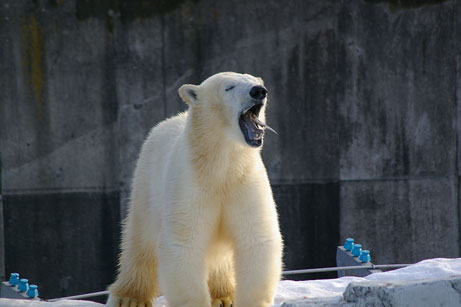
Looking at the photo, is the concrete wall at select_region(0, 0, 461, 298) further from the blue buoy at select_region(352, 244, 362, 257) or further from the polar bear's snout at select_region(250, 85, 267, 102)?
the polar bear's snout at select_region(250, 85, 267, 102)

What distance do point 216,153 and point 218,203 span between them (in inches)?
9.6

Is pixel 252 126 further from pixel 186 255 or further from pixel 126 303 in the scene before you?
pixel 126 303

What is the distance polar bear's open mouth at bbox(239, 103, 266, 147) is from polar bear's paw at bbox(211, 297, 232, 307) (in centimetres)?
97

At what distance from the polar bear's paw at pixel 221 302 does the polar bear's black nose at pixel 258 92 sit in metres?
1.16

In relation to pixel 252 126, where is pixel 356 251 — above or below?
below

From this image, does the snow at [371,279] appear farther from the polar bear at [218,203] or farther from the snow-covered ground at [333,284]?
the polar bear at [218,203]

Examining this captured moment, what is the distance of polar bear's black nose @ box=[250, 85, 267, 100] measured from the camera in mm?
3717

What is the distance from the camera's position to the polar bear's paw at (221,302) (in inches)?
166

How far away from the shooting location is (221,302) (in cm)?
425

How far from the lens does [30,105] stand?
7.13m

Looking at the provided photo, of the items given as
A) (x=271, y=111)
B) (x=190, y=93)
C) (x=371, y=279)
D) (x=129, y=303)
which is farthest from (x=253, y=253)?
(x=271, y=111)

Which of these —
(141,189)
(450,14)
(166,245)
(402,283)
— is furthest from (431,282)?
(450,14)

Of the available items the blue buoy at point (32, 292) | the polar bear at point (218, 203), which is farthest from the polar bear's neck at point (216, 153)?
the blue buoy at point (32, 292)

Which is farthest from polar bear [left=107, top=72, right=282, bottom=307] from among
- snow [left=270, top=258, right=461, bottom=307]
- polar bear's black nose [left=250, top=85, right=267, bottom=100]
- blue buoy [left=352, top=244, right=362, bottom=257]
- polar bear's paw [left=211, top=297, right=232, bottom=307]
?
blue buoy [left=352, top=244, right=362, bottom=257]
